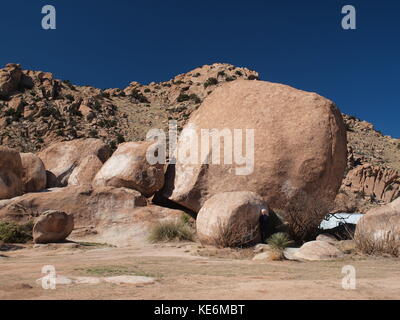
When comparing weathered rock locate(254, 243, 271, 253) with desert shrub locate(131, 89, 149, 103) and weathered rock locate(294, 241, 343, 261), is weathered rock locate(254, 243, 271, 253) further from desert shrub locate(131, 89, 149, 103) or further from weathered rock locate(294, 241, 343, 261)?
desert shrub locate(131, 89, 149, 103)

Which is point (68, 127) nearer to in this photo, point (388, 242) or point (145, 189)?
point (145, 189)

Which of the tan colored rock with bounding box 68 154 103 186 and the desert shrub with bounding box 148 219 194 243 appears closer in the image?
the desert shrub with bounding box 148 219 194 243

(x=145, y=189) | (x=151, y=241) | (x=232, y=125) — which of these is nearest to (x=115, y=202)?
(x=145, y=189)

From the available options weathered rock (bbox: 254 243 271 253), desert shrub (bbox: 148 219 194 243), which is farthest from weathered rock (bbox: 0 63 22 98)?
→ weathered rock (bbox: 254 243 271 253)

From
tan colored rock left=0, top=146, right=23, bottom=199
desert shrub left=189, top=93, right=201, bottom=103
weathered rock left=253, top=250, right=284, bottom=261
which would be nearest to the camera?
weathered rock left=253, top=250, right=284, bottom=261

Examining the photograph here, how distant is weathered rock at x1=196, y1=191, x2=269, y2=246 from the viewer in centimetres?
925

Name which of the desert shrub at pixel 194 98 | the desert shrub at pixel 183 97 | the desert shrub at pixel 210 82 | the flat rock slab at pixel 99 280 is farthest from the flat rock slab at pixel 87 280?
the desert shrub at pixel 210 82

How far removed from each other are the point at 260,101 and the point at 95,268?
25.4ft

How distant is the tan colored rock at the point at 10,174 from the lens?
13203mm

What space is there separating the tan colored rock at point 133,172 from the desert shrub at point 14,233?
303 centimetres

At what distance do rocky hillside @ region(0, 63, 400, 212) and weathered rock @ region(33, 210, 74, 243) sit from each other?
16.5m

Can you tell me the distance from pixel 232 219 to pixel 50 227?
478 cm

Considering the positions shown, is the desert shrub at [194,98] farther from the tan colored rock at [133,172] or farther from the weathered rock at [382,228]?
the weathered rock at [382,228]

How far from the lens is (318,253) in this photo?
799 cm
